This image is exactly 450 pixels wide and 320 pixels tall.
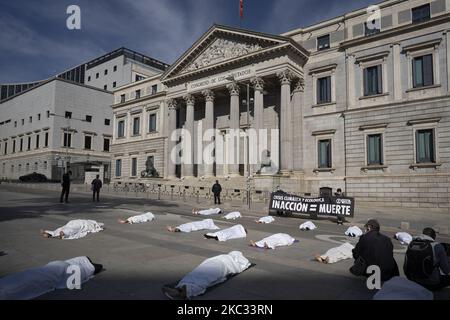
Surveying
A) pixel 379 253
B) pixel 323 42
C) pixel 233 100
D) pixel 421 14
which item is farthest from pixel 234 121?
pixel 379 253

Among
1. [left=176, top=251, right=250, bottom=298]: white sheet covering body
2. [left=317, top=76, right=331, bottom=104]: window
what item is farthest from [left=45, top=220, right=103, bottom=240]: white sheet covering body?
[left=317, top=76, right=331, bottom=104]: window

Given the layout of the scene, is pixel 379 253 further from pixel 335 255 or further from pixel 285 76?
pixel 285 76

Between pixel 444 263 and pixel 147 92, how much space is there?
48149 mm

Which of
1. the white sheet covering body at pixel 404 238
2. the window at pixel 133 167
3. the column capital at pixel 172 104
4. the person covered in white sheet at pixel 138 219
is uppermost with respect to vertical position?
the column capital at pixel 172 104

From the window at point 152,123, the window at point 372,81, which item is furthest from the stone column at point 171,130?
the window at point 372,81

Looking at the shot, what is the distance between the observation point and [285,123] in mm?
32656

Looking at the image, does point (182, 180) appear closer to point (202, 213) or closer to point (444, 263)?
point (202, 213)

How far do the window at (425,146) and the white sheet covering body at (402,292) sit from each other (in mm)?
24795

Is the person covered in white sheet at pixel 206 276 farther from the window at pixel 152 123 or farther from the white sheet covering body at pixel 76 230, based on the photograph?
the window at pixel 152 123

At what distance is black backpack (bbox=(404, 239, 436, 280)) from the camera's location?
6.20 m

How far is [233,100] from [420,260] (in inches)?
1208

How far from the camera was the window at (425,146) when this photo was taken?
86.9ft
